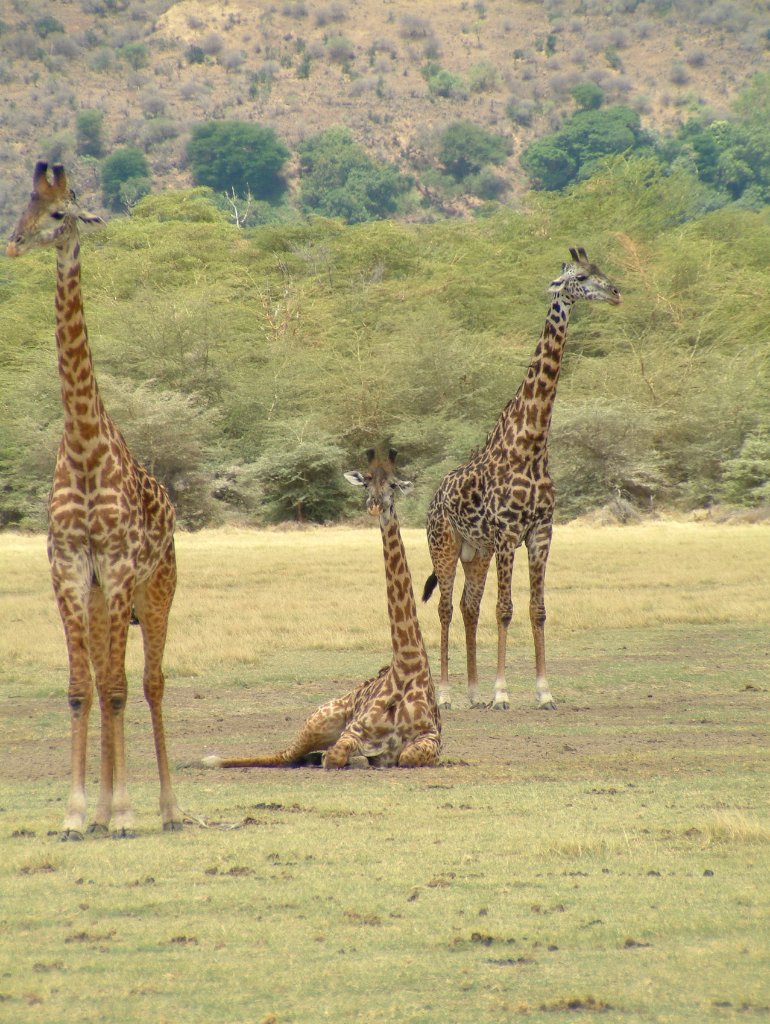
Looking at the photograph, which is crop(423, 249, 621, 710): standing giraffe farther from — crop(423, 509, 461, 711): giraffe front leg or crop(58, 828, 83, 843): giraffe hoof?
crop(58, 828, 83, 843): giraffe hoof

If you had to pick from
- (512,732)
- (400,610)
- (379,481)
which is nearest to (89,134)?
(512,732)

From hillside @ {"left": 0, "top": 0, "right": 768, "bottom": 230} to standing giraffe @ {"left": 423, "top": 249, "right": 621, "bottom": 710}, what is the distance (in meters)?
130

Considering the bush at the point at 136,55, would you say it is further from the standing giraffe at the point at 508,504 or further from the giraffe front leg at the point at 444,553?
the giraffe front leg at the point at 444,553

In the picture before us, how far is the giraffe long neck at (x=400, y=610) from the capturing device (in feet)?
31.6

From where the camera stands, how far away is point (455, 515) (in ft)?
45.0

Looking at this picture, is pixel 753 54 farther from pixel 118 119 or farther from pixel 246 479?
pixel 246 479

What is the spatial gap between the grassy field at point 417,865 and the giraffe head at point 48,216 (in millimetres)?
2859

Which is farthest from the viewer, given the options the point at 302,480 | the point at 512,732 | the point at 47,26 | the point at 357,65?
the point at 47,26

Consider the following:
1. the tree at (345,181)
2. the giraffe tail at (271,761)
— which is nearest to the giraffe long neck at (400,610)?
the giraffe tail at (271,761)

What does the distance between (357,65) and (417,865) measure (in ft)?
534

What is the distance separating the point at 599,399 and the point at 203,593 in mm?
23857

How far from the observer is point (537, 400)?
1353 centimetres

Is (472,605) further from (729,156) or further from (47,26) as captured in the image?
(47,26)

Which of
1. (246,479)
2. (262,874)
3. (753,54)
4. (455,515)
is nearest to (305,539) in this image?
(246,479)
